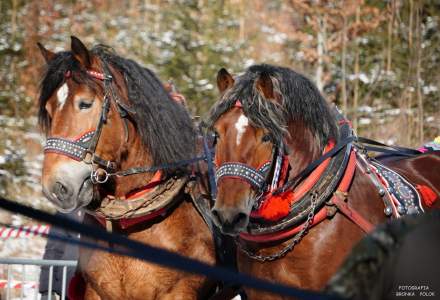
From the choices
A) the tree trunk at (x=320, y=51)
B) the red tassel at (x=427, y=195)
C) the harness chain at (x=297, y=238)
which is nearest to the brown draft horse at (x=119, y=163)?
the harness chain at (x=297, y=238)

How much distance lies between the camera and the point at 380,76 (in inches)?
482

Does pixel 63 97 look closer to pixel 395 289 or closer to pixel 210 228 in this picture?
pixel 210 228

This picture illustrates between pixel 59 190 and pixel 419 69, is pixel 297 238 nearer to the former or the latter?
pixel 59 190

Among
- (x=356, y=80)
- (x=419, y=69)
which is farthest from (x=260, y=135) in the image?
(x=356, y=80)

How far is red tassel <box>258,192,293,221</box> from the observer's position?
12.1 feet

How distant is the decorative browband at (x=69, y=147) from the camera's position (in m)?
3.84

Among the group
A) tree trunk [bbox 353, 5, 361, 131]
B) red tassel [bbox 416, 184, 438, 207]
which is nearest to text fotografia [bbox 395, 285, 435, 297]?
red tassel [bbox 416, 184, 438, 207]

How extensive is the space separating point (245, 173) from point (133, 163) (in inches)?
35.6

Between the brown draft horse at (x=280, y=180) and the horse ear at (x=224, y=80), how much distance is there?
0.37ft

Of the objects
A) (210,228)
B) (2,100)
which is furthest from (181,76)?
(210,228)

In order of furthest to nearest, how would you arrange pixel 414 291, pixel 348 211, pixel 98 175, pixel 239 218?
pixel 98 175, pixel 348 211, pixel 239 218, pixel 414 291

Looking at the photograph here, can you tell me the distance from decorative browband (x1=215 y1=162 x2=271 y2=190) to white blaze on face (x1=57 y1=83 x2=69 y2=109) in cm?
94

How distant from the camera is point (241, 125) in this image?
3.69 m

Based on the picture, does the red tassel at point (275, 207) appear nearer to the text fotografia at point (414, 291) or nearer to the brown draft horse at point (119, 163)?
the brown draft horse at point (119, 163)
